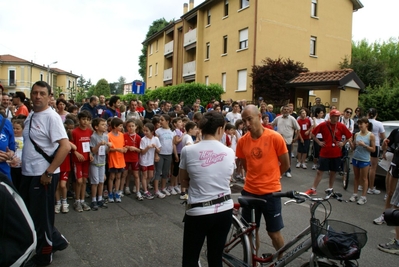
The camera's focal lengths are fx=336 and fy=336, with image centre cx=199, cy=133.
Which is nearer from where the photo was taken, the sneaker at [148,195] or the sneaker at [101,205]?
the sneaker at [101,205]

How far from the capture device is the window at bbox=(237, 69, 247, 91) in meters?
25.0

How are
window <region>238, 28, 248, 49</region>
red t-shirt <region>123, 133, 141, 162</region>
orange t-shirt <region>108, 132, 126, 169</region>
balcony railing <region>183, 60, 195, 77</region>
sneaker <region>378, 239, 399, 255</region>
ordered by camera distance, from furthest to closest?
Answer: balcony railing <region>183, 60, 195, 77</region>
window <region>238, 28, 248, 49</region>
red t-shirt <region>123, 133, 141, 162</region>
orange t-shirt <region>108, 132, 126, 169</region>
sneaker <region>378, 239, 399, 255</region>

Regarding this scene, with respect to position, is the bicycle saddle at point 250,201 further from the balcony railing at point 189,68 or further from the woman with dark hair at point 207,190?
the balcony railing at point 189,68

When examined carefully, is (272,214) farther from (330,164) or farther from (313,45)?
(313,45)

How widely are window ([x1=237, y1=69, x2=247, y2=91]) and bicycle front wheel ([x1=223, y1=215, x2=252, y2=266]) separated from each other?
2179 centimetres

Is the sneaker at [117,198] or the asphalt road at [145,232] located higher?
the sneaker at [117,198]

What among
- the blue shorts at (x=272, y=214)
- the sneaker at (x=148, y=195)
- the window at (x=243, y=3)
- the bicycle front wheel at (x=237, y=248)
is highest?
the window at (x=243, y=3)

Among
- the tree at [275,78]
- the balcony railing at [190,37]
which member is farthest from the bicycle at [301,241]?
the balcony railing at [190,37]

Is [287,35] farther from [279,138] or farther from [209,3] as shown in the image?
[279,138]

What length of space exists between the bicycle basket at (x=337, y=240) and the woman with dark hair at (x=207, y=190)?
2.53 ft

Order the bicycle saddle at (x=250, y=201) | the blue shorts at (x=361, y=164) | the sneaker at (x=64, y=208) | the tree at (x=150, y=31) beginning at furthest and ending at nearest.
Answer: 1. the tree at (x=150, y=31)
2. the blue shorts at (x=361, y=164)
3. the sneaker at (x=64, y=208)
4. the bicycle saddle at (x=250, y=201)

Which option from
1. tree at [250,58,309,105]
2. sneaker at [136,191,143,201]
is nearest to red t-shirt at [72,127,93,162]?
sneaker at [136,191,143,201]

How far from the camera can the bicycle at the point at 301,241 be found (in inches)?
107

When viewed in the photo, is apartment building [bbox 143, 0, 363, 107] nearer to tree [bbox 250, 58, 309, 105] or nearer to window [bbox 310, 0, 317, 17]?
window [bbox 310, 0, 317, 17]
